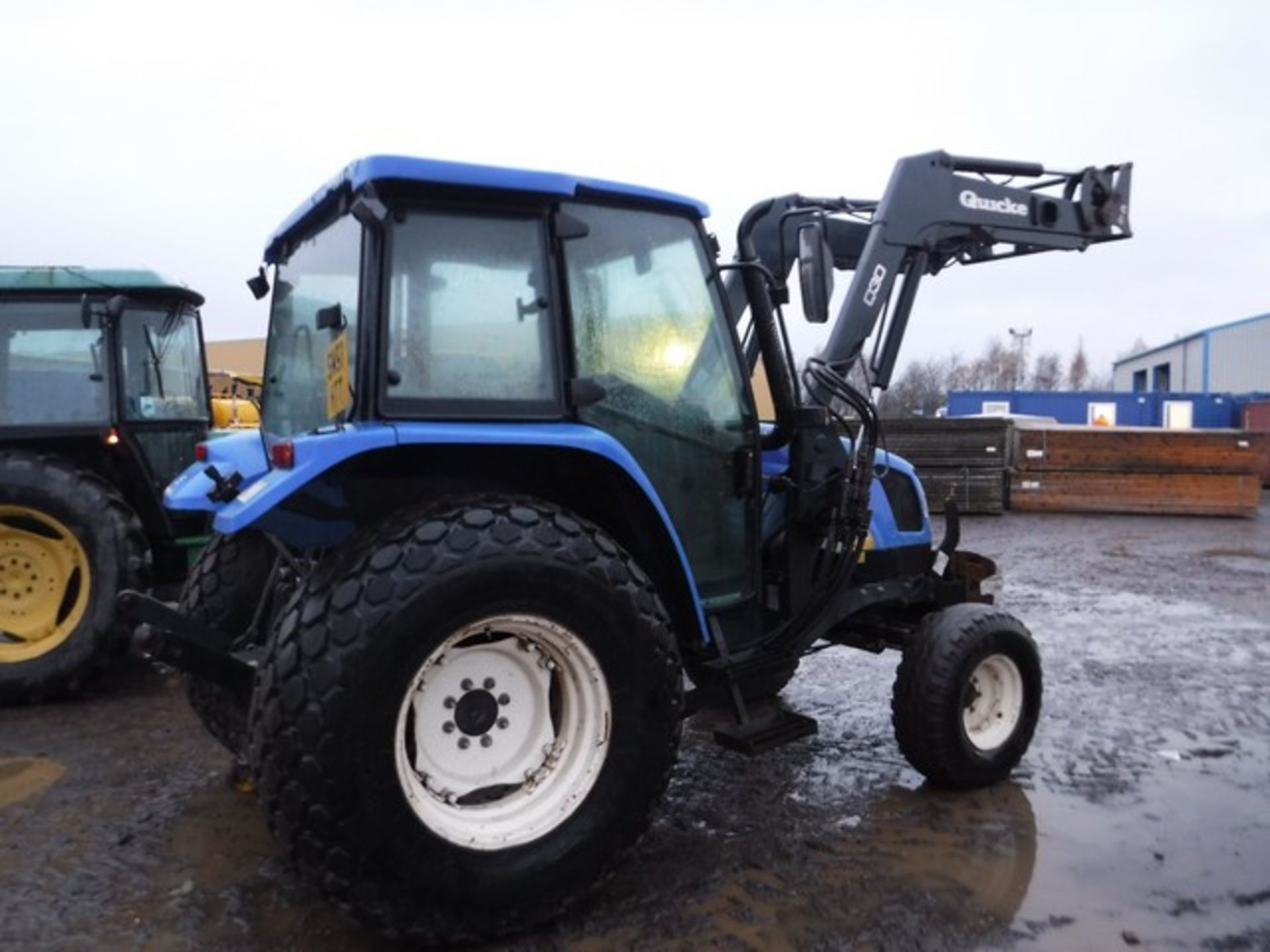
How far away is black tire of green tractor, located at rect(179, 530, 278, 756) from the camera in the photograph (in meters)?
3.61

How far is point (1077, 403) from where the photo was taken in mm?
30469

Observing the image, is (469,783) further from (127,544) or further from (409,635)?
(127,544)

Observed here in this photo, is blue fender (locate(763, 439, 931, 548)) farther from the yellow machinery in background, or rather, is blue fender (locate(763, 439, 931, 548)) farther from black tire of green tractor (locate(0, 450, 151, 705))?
the yellow machinery in background

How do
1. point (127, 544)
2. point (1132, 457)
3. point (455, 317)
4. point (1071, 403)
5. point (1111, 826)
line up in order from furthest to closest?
point (1071, 403)
point (1132, 457)
point (127, 544)
point (1111, 826)
point (455, 317)

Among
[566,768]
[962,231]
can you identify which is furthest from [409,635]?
[962,231]

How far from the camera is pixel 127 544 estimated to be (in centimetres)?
523

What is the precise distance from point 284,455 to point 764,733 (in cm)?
185

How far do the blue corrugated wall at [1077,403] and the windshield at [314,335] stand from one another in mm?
26868


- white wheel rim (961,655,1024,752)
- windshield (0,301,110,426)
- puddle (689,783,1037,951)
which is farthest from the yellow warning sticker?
windshield (0,301,110,426)

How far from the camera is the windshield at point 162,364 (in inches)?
232

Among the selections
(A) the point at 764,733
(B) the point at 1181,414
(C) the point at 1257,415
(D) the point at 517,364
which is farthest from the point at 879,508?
(B) the point at 1181,414

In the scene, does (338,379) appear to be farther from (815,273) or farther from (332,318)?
(815,273)

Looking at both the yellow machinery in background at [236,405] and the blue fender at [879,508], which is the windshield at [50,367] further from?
the blue fender at [879,508]

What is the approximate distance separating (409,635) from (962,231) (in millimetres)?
3226
